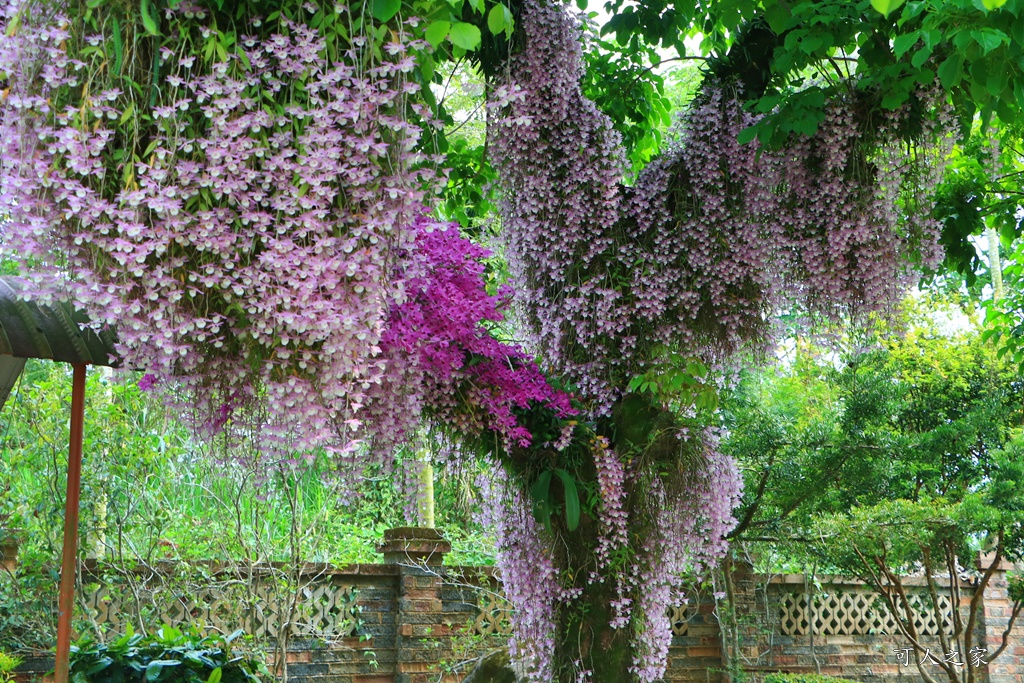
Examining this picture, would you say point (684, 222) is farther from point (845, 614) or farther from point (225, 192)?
point (845, 614)

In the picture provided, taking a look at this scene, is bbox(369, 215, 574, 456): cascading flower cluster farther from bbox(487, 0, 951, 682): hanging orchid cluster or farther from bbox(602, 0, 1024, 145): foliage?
bbox(602, 0, 1024, 145): foliage

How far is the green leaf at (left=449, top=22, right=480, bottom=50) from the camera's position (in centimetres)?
203

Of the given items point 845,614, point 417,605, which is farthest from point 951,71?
point 845,614

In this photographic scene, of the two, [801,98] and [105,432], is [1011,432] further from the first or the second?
[105,432]

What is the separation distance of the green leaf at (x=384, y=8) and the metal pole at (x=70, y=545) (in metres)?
1.98

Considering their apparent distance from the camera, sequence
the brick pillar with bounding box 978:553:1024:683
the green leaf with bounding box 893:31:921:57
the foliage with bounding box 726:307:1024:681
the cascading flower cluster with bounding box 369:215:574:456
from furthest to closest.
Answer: the brick pillar with bounding box 978:553:1024:683 < the foliage with bounding box 726:307:1024:681 < the cascading flower cluster with bounding box 369:215:574:456 < the green leaf with bounding box 893:31:921:57

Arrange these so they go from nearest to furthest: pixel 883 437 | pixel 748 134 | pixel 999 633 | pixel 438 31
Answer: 1. pixel 438 31
2. pixel 748 134
3. pixel 883 437
4. pixel 999 633

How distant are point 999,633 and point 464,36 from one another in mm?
8248

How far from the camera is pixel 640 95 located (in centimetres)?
467

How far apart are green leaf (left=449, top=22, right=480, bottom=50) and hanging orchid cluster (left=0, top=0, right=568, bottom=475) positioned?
0.35 feet

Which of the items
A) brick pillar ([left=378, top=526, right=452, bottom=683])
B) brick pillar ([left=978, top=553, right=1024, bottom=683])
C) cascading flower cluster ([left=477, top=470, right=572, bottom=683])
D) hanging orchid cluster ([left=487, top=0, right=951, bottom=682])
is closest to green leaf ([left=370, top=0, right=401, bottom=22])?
hanging orchid cluster ([left=487, top=0, right=951, bottom=682])

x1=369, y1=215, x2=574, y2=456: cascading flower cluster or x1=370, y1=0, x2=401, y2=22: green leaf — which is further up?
x1=370, y1=0, x2=401, y2=22: green leaf

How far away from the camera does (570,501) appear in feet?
11.4

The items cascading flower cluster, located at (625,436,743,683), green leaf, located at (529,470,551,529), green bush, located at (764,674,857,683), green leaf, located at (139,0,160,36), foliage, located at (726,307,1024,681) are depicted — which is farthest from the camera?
green bush, located at (764,674,857,683)
